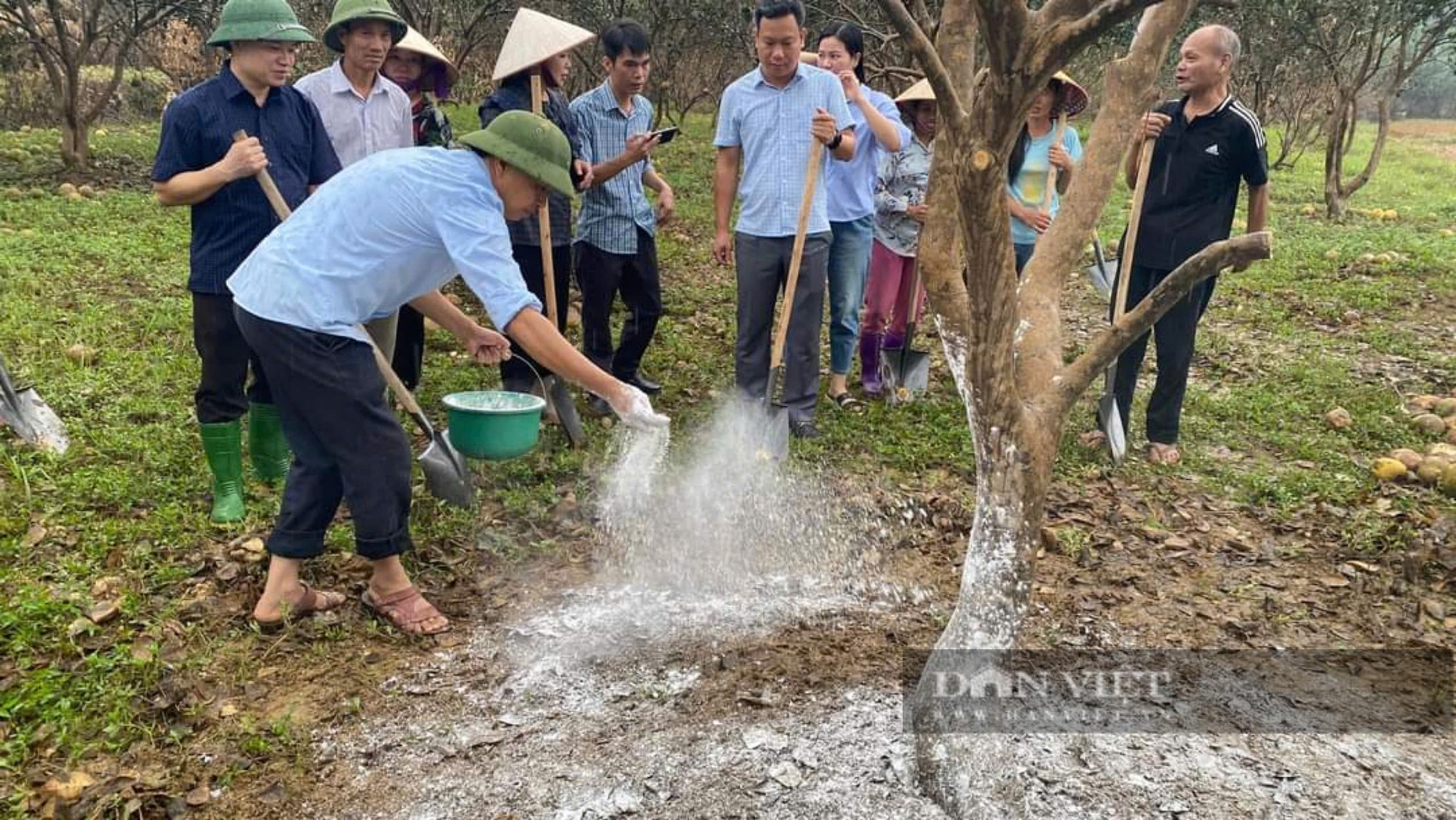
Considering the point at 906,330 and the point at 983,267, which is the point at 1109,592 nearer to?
the point at 983,267

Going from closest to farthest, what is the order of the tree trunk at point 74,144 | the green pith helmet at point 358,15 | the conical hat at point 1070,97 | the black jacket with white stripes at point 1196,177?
1. the green pith helmet at point 358,15
2. the black jacket with white stripes at point 1196,177
3. the conical hat at point 1070,97
4. the tree trunk at point 74,144

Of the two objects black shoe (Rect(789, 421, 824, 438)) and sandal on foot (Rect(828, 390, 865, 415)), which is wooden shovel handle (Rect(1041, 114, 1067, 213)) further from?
black shoe (Rect(789, 421, 824, 438))

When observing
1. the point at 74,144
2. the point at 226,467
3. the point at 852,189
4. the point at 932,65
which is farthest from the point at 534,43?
the point at 74,144

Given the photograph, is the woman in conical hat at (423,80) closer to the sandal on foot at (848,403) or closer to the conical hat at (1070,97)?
the sandal on foot at (848,403)

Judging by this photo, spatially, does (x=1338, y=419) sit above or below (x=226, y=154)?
below

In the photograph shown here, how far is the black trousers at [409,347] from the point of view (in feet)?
15.9

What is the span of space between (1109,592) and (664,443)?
1717mm

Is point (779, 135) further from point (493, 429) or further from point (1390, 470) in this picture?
point (1390, 470)

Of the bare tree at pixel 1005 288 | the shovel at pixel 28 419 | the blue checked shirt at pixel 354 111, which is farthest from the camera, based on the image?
the shovel at pixel 28 419

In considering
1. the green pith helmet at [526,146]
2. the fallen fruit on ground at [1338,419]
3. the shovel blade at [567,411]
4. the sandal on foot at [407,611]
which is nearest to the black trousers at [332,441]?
the sandal on foot at [407,611]

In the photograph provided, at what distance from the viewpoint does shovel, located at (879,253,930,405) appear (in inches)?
213

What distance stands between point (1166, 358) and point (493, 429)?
3.13m

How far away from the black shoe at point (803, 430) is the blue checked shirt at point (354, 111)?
2.22m

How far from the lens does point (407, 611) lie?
3.11m
